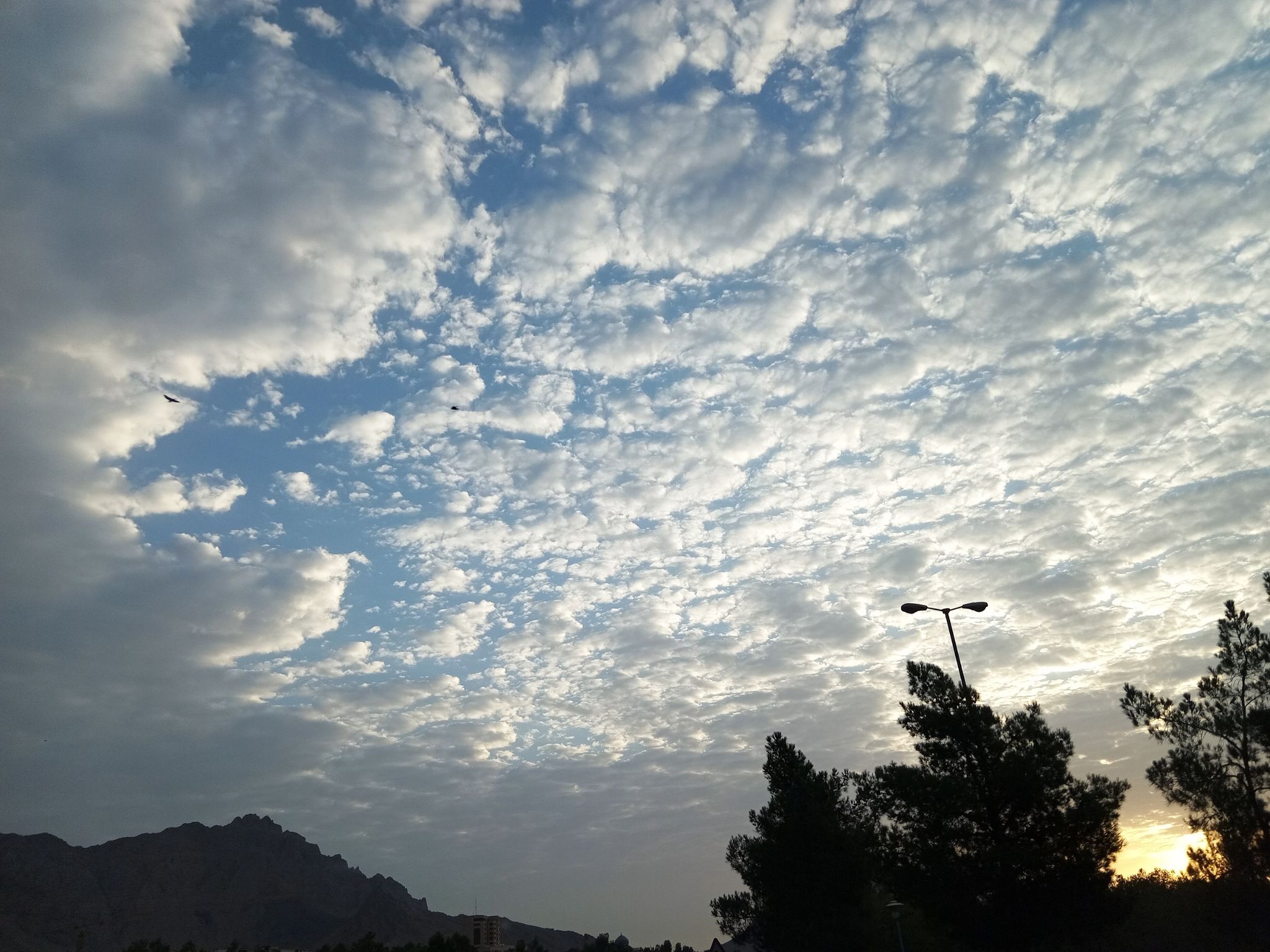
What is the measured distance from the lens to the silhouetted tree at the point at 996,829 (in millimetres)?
29594

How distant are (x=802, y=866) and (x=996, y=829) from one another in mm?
13965

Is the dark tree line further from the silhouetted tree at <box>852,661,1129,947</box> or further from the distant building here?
the distant building

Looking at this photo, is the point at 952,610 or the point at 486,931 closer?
the point at 952,610

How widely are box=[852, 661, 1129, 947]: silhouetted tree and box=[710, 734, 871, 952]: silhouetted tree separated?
7.72m

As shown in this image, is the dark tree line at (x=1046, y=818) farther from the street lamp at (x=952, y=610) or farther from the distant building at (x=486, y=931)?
the distant building at (x=486, y=931)

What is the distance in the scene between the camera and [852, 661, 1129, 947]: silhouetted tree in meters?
29.6

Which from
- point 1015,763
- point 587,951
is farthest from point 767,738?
point 587,951

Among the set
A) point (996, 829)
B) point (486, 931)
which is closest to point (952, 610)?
point (996, 829)

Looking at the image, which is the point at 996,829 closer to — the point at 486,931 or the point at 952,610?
the point at 952,610

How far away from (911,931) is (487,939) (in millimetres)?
159442

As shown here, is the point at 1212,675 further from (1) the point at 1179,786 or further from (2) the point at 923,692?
(2) the point at 923,692

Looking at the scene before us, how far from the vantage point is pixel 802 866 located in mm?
42031

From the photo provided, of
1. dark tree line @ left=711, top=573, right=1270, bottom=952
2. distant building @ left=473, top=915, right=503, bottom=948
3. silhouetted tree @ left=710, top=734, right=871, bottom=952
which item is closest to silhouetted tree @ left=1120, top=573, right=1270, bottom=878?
dark tree line @ left=711, top=573, right=1270, bottom=952

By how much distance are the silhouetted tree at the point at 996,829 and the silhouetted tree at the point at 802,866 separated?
304 inches
